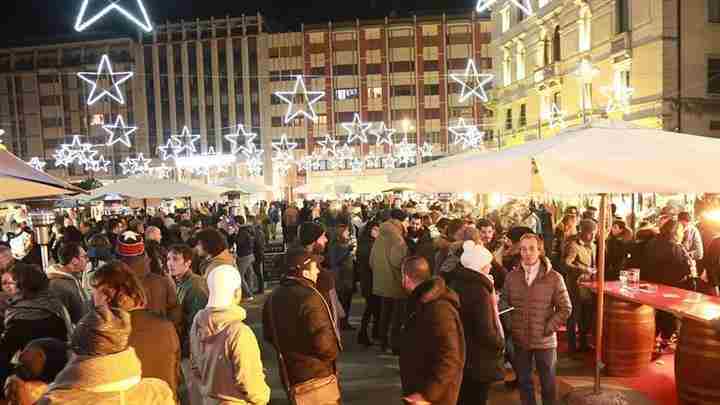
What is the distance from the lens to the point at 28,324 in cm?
386

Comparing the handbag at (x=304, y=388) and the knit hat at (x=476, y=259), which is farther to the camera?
the knit hat at (x=476, y=259)

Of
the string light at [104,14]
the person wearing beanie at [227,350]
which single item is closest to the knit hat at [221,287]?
the person wearing beanie at [227,350]

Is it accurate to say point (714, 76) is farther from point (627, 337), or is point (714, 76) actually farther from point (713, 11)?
point (627, 337)

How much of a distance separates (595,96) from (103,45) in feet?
182

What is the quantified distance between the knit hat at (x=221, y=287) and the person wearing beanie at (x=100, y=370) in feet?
2.65

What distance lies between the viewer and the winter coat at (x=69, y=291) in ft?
15.8

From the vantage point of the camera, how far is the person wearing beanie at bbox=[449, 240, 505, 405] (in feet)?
12.8

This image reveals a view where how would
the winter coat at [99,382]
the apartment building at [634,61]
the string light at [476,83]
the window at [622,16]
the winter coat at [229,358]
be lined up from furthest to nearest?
the window at [622,16] < the apartment building at [634,61] < the string light at [476,83] < the winter coat at [229,358] < the winter coat at [99,382]

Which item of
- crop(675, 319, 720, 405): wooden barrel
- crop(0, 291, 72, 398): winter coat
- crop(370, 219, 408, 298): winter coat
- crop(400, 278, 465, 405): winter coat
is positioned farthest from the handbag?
crop(370, 219, 408, 298): winter coat

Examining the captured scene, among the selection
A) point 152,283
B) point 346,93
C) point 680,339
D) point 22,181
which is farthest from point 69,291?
point 346,93

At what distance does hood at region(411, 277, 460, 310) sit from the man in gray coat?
57.2 inches

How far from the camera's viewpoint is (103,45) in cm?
6206

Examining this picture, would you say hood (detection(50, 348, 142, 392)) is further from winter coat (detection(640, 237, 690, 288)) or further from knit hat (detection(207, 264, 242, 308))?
winter coat (detection(640, 237, 690, 288))

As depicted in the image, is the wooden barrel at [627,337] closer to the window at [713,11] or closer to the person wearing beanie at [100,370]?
→ the person wearing beanie at [100,370]
